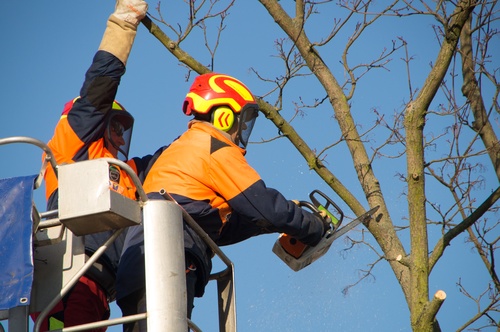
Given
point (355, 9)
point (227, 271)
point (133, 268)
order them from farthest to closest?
point (355, 9)
point (227, 271)
point (133, 268)

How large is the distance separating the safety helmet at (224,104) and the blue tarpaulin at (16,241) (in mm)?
1910

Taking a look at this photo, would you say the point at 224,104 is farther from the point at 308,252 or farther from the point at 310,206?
the point at 308,252

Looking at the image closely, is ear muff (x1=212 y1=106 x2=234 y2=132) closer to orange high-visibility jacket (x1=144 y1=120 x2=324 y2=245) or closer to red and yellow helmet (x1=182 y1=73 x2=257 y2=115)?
red and yellow helmet (x1=182 y1=73 x2=257 y2=115)

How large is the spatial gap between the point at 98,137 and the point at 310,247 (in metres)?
1.57

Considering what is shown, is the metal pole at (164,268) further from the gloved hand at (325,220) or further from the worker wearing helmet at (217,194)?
the gloved hand at (325,220)

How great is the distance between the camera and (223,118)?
20.9 feet

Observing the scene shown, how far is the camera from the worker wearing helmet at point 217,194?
227 inches

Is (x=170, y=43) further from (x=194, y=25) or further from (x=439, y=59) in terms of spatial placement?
Answer: (x=439, y=59)

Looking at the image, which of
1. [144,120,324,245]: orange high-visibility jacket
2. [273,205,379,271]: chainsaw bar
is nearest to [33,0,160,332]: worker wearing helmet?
[144,120,324,245]: orange high-visibility jacket

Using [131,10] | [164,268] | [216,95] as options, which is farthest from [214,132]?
[164,268]

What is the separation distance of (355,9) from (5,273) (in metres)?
4.67

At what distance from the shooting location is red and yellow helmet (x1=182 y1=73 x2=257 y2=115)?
639 cm

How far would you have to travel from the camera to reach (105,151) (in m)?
6.23

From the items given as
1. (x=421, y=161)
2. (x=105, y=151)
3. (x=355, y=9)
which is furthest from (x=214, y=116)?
(x=355, y=9)
